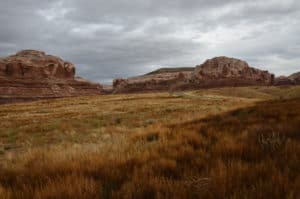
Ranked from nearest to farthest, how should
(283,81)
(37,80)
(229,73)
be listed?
(37,80)
(229,73)
(283,81)

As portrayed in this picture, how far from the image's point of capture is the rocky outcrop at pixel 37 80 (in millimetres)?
114919

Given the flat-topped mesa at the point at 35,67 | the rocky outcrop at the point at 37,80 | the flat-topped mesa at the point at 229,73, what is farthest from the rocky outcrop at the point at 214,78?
the flat-topped mesa at the point at 35,67

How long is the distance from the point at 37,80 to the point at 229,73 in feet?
387

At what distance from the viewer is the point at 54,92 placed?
128375 mm

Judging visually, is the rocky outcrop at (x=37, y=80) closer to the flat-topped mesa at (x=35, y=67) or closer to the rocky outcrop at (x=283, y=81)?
the flat-topped mesa at (x=35, y=67)

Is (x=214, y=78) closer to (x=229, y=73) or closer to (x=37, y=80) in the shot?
(x=229, y=73)

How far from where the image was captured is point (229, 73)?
176875 mm

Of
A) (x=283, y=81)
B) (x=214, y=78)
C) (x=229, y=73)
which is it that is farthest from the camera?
(x=283, y=81)

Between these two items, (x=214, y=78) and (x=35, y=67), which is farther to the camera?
(x=214, y=78)

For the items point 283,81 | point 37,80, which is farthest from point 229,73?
point 37,80

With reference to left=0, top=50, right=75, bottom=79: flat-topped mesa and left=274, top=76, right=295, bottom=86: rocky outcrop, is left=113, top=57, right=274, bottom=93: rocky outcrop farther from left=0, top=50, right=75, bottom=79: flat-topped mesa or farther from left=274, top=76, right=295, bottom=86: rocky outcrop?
left=0, top=50, right=75, bottom=79: flat-topped mesa

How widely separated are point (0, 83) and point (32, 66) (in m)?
22.6

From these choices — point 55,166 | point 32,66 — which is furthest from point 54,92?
point 55,166

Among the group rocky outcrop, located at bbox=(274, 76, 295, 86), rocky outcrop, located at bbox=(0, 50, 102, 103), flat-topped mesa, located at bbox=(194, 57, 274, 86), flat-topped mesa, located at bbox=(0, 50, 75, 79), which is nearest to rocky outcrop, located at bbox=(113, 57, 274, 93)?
flat-topped mesa, located at bbox=(194, 57, 274, 86)
